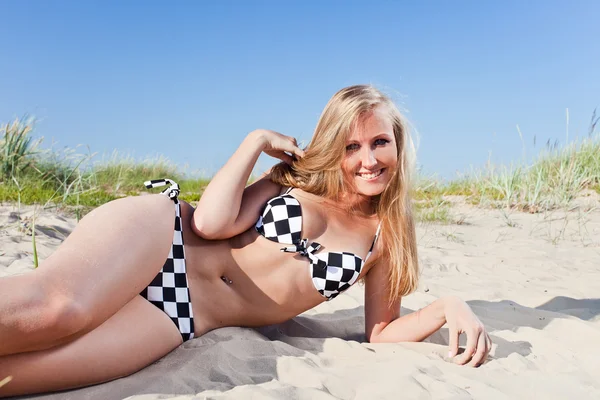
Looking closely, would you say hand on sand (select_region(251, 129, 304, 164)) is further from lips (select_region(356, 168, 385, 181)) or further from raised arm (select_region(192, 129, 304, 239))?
lips (select_region(356, 168, 385, 181))

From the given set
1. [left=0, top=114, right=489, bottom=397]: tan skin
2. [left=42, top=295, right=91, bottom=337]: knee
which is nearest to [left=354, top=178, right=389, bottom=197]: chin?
[left=0, top=114, right=489, bottom=397]: tan skin

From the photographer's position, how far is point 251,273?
2531 mm

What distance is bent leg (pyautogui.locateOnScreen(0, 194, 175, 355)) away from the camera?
6.01ft

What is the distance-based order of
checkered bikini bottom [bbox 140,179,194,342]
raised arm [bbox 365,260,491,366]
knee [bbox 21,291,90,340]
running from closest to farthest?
knee [bbox 21,291,90,340] → checkered bikini bottom [bbox 140,179,194,342] → raised arm [bbox 365,260,491,366]

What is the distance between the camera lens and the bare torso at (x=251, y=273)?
2510 millimetres

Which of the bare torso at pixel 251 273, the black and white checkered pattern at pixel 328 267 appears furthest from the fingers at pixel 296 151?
the black and white checkered pattern at pixel 328 267

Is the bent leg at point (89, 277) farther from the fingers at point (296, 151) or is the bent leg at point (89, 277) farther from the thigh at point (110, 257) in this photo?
the fingers at point (296, 151)

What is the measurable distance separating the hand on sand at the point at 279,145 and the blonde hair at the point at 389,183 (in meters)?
0.05

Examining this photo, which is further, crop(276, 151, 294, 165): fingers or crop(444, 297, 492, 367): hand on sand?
crop(276, 151, 294, 165): fingers

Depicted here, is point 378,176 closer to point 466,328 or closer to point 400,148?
point 400,148

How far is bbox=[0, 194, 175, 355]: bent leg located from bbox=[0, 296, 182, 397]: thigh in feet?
0.17

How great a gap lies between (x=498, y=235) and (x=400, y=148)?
404 cm

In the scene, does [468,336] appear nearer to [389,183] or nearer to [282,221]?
[389,183]

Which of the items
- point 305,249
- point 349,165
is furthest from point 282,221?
point 349,165
